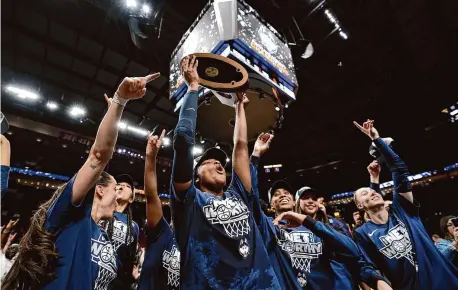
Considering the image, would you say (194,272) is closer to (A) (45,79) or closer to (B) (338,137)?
(A) (45,79)

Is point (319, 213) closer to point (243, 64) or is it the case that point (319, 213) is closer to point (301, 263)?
point (301, 263)

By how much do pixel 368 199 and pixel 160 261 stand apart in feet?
7.35

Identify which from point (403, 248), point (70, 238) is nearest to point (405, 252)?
point (403, 248)

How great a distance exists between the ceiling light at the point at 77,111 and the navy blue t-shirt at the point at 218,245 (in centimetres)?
880

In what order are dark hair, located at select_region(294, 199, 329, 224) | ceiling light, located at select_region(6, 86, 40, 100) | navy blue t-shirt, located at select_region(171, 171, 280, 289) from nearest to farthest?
navy blue t-shirt, located at select_region(171, 171, 280, 289) < dark hair, located at select_region(294, 199, 329, 224) < ceiling light, located at select_region(6, 86, 40, 100)

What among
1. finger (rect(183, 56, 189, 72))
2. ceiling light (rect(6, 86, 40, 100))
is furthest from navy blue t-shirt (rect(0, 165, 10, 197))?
ceiling light (rect(6, 86, 40, 100))

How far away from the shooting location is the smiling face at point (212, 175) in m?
2.04

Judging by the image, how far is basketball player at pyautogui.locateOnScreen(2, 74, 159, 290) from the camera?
130 cm

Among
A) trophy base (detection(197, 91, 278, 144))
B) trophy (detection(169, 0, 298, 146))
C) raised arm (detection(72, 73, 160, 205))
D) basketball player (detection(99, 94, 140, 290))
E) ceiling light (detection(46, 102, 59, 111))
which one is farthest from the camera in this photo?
ceiling light (detection(46, 102, 59, 111))

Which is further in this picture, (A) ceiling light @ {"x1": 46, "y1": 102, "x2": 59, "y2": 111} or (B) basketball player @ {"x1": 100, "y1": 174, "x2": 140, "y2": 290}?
(A) ceiling light @ {"x1": 46, "y1": 102, "x2": 59, "y2": 111}

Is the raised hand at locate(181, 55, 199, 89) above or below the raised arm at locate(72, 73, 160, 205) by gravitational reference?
above

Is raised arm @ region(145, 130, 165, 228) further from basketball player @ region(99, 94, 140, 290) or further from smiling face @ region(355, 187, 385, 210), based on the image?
smiling face @ region(355, 187, 385, 210)

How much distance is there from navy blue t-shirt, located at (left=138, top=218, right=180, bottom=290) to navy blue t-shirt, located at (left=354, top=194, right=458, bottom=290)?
1.93 meters

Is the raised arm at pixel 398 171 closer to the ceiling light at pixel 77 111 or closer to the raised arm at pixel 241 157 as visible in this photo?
the raised arm at pixel 241 157
